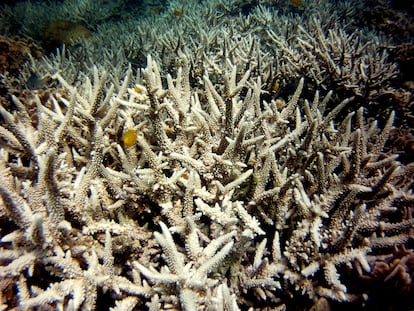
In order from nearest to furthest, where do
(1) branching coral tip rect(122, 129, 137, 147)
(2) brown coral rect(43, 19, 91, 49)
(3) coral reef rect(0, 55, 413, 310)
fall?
1. (3) coral reef rect(0, 55, 413, 310)
2. (1) branching coral tip rect(122, 129, 137, 147)
3. (2) brown coral rect(43, 19, 91, 49)

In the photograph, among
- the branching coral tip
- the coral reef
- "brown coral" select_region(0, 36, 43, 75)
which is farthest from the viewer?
"brown coral" select_region(0, 36, 43, 75)

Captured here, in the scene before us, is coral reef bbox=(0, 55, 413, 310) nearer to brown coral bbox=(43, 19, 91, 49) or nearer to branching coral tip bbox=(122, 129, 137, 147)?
branching coral tip bbox=(122, 129, 137, 147)

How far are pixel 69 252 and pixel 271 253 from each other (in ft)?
4.31

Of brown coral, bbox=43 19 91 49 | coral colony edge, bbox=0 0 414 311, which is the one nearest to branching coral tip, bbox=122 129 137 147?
coral colony edge, bbox=0 0 414 311

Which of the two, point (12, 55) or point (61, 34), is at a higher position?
point (61, 34)

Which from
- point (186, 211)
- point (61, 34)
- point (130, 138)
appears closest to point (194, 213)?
point (186, 211)

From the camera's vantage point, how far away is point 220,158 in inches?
70.0

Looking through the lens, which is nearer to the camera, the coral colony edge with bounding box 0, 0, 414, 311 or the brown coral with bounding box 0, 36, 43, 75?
the coral colony edge with bounding box 0, 0, 414, 311

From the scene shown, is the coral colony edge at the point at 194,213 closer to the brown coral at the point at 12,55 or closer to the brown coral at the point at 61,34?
the brown coral at the point at 12,55

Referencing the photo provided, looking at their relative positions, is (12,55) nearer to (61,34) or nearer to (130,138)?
(61,34)

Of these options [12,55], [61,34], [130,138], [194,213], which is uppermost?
[61,34]

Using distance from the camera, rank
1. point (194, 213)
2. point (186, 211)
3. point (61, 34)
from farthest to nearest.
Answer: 1. point (61, 34)
2. point (194, 213)
3. point (186, 211)

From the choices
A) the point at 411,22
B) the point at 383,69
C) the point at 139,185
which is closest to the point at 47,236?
the point at 139,185

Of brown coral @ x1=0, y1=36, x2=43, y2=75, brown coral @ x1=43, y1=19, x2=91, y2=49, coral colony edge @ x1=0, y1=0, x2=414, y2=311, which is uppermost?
brown coral @ x1=43, y1=19, x2=91, y2=49
